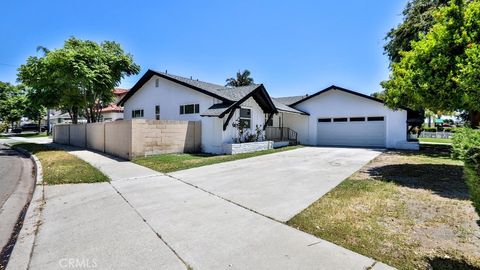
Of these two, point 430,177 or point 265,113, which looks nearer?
point 430,177

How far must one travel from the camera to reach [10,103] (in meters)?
44.1

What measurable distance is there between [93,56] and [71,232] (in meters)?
16.2

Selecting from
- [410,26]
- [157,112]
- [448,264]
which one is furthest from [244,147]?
[410,26]

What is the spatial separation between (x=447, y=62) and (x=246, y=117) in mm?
11376

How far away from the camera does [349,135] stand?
22344 mm

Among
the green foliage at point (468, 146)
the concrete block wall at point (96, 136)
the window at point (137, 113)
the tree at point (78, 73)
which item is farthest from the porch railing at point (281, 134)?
the green foliage at point (468, 146)

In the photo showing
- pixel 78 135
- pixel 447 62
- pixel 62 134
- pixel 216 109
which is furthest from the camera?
pixel 62 134

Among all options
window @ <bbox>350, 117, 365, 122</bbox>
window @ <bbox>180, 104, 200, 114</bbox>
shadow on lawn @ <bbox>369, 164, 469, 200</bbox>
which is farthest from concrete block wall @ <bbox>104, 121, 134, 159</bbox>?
window @ <bbox>350, 117, 365, 122</bbox>

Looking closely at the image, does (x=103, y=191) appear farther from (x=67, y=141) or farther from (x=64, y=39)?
(x=67, y=141)

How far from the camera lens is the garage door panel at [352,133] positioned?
69.3 ft

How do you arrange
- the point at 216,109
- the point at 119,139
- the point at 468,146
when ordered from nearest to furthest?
the point at 468,146 → the point at 119,139 → the point at 216,109

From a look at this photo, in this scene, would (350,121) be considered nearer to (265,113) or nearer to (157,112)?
(265,113)

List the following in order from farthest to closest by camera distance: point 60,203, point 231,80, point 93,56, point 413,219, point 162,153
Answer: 1. point 231,80
2. point 93,56
3. point 162,153
4. point 60,203
5. point 413,219

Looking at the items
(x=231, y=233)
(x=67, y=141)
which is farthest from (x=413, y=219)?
(x=67, y=141)
